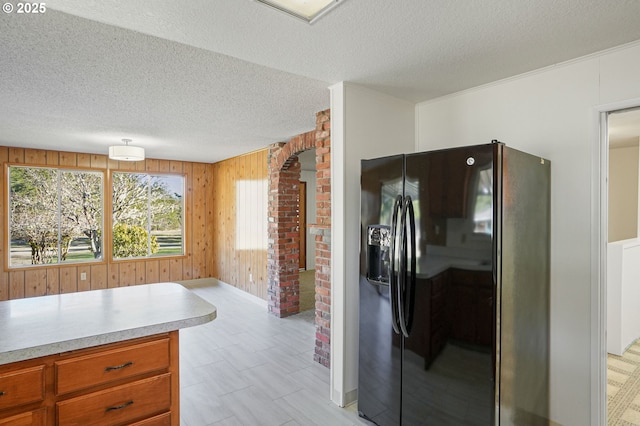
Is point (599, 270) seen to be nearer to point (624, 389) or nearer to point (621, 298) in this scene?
point (624, 389)

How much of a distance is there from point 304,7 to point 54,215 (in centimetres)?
584

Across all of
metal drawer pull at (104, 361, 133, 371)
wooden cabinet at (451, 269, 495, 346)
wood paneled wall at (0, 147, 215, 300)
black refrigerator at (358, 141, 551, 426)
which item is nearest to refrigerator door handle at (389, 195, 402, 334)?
black refrigerator at (358, 141, 551, 426)

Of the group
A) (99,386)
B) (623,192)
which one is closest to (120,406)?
(99,386)

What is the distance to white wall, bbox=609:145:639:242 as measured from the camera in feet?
15.8

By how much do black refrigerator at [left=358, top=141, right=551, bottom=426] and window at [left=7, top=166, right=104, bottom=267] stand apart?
5.44 m

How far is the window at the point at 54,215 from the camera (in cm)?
521

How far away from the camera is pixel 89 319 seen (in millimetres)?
1681

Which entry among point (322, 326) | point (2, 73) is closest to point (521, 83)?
point (322, 326)

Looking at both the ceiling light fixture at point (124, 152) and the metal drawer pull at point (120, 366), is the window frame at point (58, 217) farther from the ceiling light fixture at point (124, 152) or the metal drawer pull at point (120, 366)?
the metal drawer pull at point (120, 366)

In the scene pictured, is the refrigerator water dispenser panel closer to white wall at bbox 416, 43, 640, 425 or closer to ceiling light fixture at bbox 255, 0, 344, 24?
white wall at bbox 416, 43, 640, 425

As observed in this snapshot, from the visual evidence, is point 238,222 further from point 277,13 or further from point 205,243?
point 277,13

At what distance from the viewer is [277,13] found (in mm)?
1601

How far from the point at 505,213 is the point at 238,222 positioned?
4.92 meters

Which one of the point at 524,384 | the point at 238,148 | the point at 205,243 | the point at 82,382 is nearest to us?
the point at 82,382
